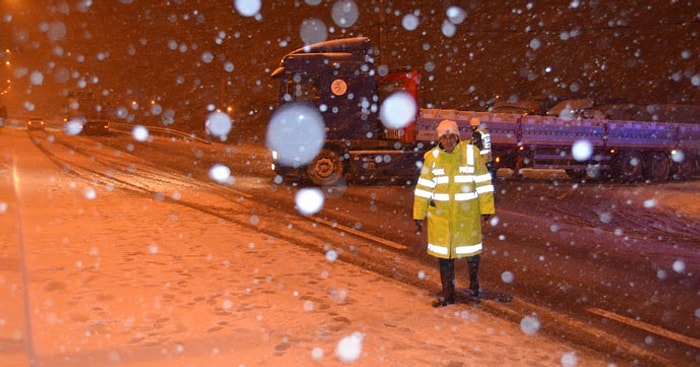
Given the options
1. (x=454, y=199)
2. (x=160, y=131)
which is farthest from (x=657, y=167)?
(x=160, y=131)

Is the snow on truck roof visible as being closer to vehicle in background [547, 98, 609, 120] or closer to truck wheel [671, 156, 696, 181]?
vehicle in background [547, 98, 609, 120]

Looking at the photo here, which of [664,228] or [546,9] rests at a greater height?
[546,9]

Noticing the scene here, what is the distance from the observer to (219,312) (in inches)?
226

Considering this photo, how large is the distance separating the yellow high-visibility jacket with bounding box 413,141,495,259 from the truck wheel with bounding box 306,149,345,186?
11.0m

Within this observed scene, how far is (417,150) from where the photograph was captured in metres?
17.0

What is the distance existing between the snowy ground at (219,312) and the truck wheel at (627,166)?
13845 mm

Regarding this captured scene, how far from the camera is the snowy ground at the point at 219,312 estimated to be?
473 centimetres

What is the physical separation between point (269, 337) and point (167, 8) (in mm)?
108958

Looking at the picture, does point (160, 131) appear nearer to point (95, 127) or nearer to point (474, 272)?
point (95, 127)

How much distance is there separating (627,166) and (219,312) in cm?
1691

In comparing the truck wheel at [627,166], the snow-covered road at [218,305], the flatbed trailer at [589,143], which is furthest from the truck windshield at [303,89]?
the truck wheel at [627,166]

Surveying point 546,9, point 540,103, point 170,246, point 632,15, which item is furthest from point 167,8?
point 170,246

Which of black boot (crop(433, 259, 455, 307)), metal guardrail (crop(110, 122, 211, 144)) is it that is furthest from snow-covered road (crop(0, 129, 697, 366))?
metal guardrail (crop(110, 122, 211, 144))

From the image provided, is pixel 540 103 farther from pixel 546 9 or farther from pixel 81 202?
pixel 546 9
